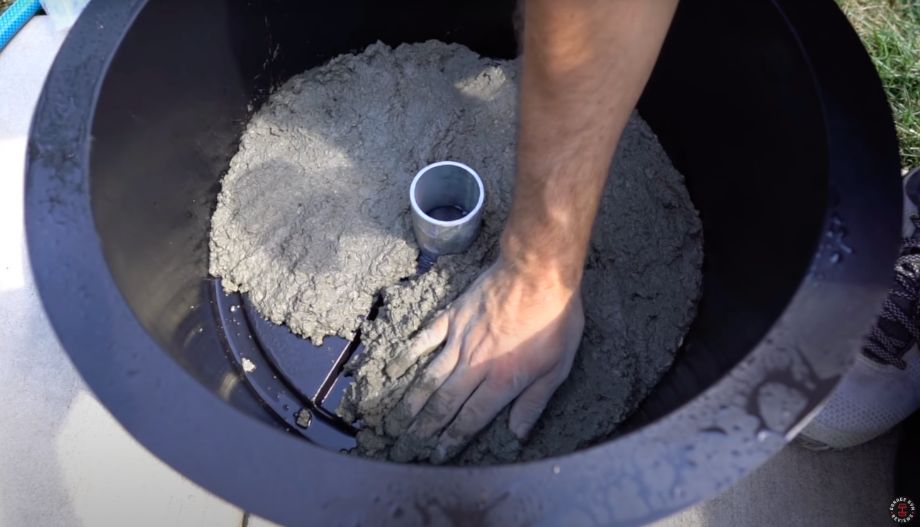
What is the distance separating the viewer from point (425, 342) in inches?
37.0

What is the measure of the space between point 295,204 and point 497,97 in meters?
0.39

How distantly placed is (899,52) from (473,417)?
49.5 inches

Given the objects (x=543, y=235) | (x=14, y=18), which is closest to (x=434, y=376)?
(x=543, y=235)

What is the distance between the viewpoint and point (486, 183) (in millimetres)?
→ 1134

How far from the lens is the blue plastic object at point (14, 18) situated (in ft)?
4.60

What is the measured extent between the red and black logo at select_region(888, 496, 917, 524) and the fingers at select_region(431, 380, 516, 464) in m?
0.68

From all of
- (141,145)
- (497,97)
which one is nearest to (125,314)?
(141,145)

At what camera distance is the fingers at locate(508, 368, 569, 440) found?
2.98 feet

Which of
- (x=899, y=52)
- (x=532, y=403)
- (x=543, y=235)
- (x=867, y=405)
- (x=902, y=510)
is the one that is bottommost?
(x=902, y=510)

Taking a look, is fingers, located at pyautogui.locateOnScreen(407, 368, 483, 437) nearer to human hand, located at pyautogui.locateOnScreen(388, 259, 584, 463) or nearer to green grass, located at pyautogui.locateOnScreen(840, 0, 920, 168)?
human hand, located at pyautogui.locateOnScreen(388, 259, 584, 463)

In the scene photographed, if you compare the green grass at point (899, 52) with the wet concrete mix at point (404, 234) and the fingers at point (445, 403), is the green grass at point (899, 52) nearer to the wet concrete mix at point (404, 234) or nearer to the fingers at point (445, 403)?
the wet concrete mix at point (404, 234)

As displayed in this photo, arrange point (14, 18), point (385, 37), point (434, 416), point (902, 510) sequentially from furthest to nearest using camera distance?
point (14, 18)
point (385, 37)
point (902, 510)
point (434, 416)

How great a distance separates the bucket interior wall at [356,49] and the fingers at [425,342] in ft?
0.80

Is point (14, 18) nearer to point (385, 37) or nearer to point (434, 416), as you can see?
point (385, 37)
